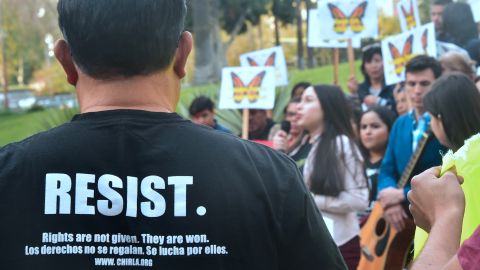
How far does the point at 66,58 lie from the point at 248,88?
6.23m

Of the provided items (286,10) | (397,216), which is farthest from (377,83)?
(286,10)

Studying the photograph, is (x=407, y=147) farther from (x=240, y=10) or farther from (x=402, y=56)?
(x=240, y=10)

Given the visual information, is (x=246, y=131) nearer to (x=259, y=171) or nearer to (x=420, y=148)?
(x=420, y=148)

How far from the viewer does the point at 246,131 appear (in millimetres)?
7508

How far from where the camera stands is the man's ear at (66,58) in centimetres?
178

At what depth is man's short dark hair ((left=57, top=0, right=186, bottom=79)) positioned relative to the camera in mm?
1673

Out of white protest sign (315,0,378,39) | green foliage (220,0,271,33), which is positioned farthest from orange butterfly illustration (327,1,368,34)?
green foliage (220,0,271,33)

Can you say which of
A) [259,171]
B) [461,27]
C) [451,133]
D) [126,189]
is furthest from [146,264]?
[461,27]

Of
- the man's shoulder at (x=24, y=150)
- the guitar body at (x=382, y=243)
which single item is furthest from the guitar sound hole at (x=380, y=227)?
the man's shoulder at (x=24, y=150)

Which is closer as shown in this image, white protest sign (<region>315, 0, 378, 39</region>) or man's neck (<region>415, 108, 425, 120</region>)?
man's neck (<region>415, 108, 425, 120</region>)

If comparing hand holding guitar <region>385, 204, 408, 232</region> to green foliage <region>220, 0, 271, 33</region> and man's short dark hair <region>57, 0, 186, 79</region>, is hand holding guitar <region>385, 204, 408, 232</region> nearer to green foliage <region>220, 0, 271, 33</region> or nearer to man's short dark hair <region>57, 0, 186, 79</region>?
man's short dark hair <region>57, 0, 186, 79</region>

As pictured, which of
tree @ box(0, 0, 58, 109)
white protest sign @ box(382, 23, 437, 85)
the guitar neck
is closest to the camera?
the guitar neck

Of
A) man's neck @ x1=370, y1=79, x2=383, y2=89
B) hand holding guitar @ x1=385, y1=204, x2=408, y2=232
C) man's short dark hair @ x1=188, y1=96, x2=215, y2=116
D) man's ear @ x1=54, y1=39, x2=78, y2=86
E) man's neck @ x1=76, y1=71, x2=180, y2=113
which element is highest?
man's neck @ x1=370, y1=79, x2=383, y2=89

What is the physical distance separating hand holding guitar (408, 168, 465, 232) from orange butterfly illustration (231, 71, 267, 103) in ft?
19.6
